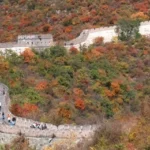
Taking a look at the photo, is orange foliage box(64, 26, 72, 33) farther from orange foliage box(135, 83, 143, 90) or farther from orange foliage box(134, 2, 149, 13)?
orange foliage box(135, 83, 143, 90)

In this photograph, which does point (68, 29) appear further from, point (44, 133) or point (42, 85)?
point (44, 133)

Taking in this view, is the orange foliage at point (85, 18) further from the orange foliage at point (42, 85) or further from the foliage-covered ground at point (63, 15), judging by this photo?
the orange foliage at point (42, 85)

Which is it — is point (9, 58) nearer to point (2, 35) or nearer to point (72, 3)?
point (2, 35)

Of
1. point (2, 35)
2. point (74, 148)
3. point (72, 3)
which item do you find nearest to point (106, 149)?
point (74, 148)

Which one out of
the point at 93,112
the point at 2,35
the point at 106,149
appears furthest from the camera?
the point at 2,35

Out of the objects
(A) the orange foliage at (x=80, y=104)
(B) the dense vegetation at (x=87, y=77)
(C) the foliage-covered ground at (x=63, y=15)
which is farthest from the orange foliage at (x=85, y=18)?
(A) the orange foliage at (x=80, y=104)

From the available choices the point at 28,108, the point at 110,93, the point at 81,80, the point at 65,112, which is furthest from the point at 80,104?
the point at 28,108
